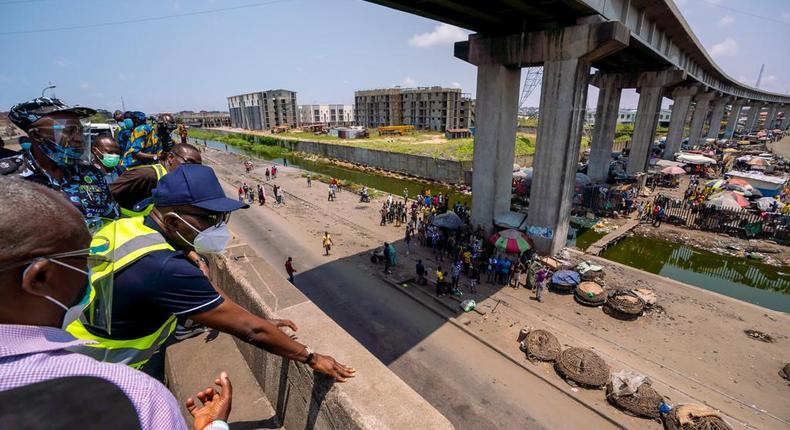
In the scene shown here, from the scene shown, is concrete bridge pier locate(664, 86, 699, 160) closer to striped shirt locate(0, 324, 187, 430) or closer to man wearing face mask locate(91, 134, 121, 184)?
man wearing face mask locate(91, 134, 121, 184)

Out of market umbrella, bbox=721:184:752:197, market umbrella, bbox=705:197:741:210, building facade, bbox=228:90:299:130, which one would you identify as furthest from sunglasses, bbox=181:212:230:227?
building facade, bbox=228:90:299:130

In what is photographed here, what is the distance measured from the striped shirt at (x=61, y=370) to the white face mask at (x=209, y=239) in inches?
72.7

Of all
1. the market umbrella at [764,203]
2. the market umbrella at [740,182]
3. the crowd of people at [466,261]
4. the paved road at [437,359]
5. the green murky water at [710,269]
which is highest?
the market umbrella at [740,182]

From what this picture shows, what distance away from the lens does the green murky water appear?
632 inches

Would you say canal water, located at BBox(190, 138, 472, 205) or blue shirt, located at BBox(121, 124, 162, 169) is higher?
blue shirt, located at BBox(121, 124, 162, 169)

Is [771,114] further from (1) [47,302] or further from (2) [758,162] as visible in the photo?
(1) [47,302]

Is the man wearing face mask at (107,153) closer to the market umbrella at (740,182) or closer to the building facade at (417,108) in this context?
the market umbrella at (740,182)

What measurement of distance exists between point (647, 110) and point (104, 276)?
3751cm

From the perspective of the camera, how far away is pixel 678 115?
43.1 meters

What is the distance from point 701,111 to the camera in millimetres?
51656

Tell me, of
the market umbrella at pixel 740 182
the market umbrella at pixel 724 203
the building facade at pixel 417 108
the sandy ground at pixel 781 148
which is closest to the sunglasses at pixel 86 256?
the market umbrella at pixel 724 203

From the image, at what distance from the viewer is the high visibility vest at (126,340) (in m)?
2.18

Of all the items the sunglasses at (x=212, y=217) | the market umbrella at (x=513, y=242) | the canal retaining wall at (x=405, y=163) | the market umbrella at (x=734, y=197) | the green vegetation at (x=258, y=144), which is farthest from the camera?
the green vegetation at (x=258, y=144)

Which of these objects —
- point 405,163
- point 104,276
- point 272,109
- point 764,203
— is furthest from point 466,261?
point 272,109
